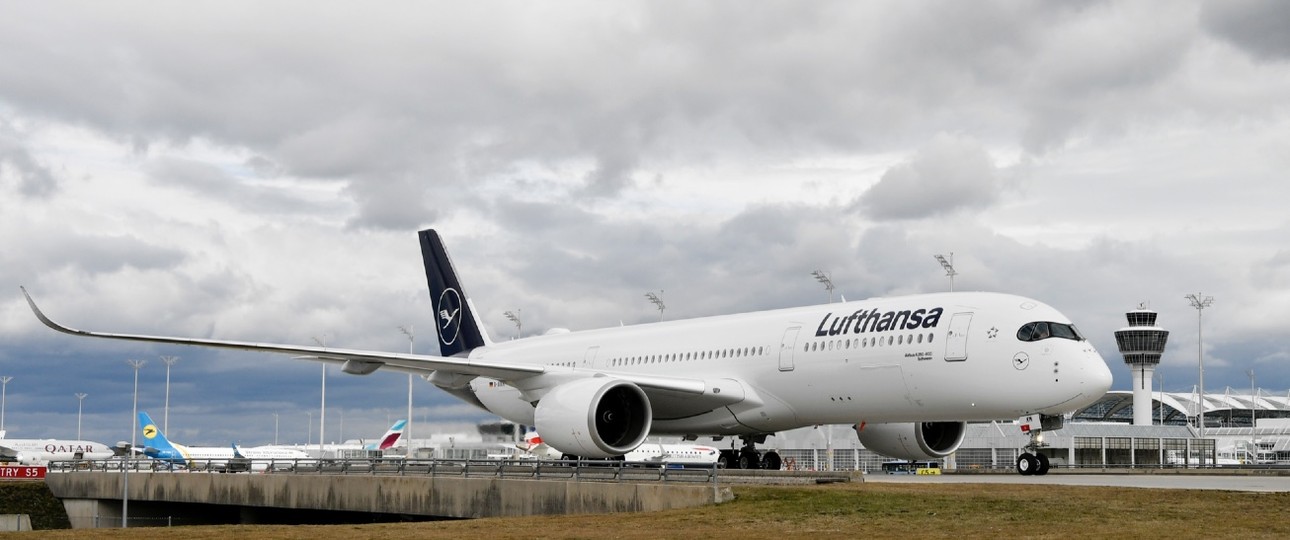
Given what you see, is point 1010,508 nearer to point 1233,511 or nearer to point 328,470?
point 1233,511

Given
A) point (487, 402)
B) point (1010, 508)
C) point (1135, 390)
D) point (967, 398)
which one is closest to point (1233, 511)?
point (1010, 508)

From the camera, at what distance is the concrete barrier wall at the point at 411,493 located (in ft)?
78.5

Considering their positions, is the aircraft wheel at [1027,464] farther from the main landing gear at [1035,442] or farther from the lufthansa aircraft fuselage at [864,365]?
the lufthansa aircraft fuselage at [864,365]

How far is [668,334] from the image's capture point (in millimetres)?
35875

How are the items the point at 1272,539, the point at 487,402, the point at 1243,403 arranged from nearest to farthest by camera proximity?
1. the point at 1272,539
2. the point at 487,402
3. the point at 1243,403

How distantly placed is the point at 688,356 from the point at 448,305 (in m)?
12.9

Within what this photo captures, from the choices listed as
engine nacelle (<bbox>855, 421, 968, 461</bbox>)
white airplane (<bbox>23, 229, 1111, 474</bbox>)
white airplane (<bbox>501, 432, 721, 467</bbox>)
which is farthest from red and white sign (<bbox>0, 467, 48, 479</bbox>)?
engine nacelle (<bbox>855, 421, 968, 461</bbox>)

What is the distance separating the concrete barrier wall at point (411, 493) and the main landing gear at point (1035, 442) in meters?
8.36

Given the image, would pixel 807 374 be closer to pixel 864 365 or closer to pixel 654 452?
pixel 864 365

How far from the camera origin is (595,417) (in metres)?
30.2

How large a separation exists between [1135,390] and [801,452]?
62.6 meters

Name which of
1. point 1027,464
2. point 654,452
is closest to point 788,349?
point 1027,464

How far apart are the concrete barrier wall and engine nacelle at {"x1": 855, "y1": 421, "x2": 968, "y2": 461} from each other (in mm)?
9705

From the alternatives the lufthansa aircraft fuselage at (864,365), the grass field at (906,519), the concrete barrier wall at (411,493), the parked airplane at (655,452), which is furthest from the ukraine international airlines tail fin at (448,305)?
the parked airplane at (655,452)
